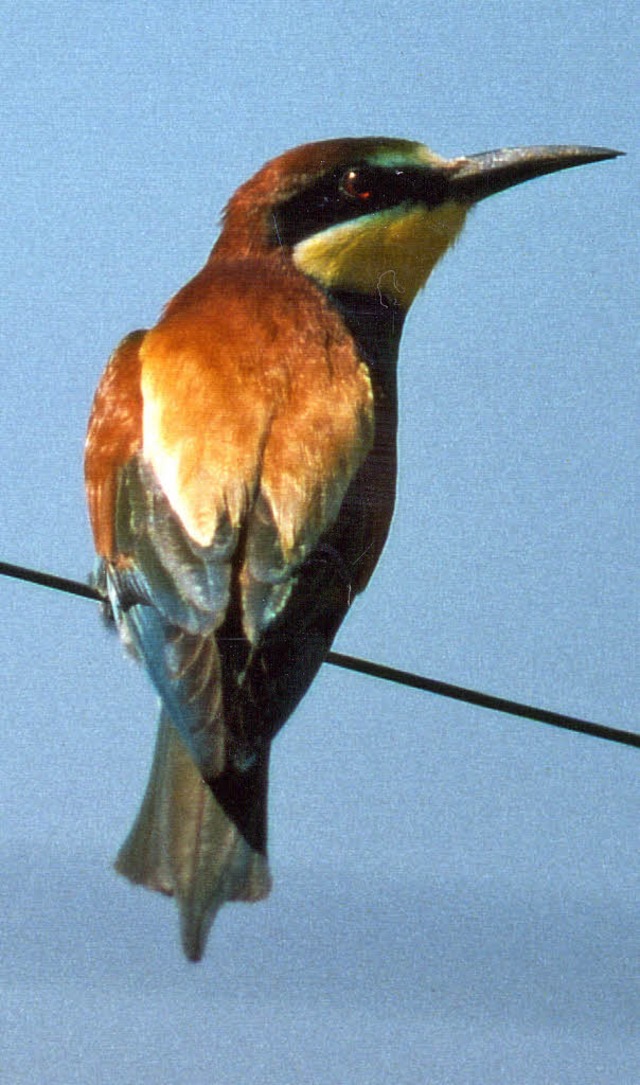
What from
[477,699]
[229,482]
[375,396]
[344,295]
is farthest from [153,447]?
[477,699]

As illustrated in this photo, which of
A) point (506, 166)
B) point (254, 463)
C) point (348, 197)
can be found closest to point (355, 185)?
point (348, 197)

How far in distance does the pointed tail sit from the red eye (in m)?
0.70

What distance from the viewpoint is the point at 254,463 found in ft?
4.72

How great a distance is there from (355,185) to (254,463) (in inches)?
18.9

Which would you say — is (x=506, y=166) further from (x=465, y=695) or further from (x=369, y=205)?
(x=465, y=695)

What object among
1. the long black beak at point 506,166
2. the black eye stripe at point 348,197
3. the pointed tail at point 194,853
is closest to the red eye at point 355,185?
the black eye stripe at point 348,197

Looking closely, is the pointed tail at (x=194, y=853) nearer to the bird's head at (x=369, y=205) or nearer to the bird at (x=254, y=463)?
the bird at (x=254, y=463)

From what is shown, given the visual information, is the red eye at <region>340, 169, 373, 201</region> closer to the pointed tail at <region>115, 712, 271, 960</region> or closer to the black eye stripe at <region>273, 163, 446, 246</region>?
the black eye stripe at <region>273, 163, 446, 246</region>

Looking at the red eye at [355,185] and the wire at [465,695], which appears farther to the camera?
the red eye at [355,185]

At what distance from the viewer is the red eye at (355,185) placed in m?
1.79

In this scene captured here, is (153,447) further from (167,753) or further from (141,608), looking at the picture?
(167,753)

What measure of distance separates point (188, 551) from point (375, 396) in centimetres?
34

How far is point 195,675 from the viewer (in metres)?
1.33

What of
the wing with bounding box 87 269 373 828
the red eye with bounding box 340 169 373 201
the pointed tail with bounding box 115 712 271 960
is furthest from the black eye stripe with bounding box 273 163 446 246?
the pointed tail with bounding box 115 712 271 960
